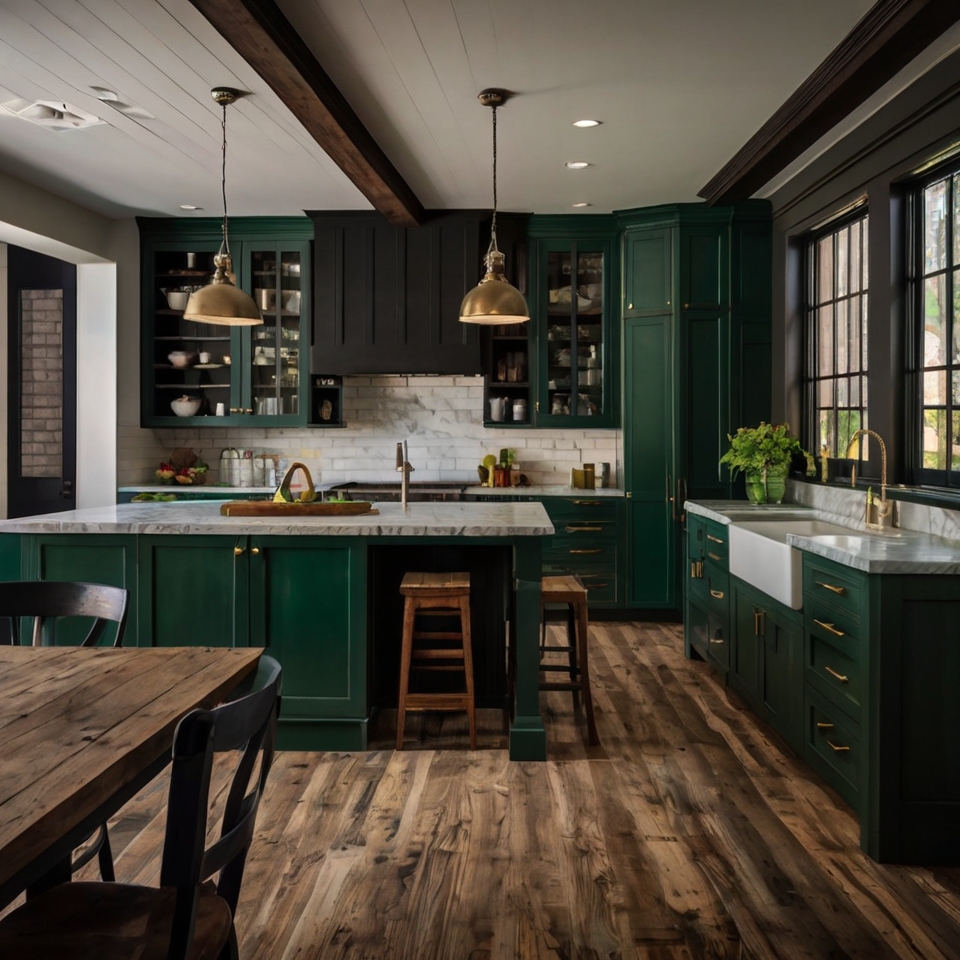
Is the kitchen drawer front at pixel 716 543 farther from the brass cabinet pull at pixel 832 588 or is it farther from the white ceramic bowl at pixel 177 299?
the white ceramic bowl at pixel 177 299

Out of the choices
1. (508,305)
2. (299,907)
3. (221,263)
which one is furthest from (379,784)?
(221,263)

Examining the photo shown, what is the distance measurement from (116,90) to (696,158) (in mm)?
3122

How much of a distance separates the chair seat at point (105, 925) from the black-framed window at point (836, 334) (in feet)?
13.3

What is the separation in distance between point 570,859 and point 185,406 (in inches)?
192

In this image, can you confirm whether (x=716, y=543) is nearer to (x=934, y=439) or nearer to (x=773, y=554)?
(x=773, y=554)

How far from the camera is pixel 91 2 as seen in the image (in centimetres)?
314

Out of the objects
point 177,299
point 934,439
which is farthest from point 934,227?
point 177,299

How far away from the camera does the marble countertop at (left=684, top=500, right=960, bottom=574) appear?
2572 millimetres

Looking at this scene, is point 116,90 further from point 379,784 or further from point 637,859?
point 637,859

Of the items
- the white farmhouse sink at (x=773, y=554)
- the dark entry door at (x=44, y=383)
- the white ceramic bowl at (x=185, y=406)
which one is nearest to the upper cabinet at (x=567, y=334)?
the white ceramic bowl at (x=185, y=406)

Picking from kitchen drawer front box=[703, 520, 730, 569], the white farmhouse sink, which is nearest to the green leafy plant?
kitchen drawer front box=[703, 520, 730, 569]

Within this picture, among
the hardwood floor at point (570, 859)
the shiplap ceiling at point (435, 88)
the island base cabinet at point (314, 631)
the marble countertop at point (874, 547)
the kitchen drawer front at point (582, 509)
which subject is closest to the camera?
the hardwood floor at point (570, 859)

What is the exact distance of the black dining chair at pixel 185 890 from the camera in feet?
3.87

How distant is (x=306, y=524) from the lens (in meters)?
3.61
